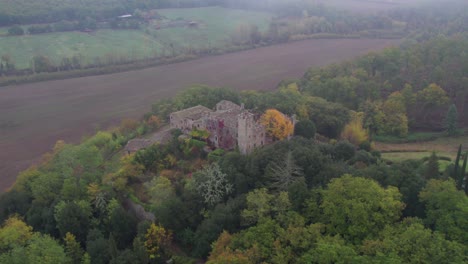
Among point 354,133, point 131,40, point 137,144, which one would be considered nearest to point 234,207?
point 137,144

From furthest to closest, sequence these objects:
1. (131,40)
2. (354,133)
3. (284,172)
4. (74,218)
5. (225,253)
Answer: (131,40)
(354,133)
(74,218)
(284,172)
(225,253)

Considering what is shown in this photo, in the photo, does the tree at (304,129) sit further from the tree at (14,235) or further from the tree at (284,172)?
the tree at (14,235)

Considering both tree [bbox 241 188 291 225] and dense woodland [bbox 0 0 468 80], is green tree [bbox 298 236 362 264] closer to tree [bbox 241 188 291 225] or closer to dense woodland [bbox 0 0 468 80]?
tree [bbox 241 188 291 225]

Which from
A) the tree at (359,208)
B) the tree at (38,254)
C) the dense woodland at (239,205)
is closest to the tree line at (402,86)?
the dense woodland at (239,205)

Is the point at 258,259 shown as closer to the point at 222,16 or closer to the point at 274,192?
the point at 274,192

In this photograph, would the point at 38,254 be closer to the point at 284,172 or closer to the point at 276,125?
the point at 284,172
